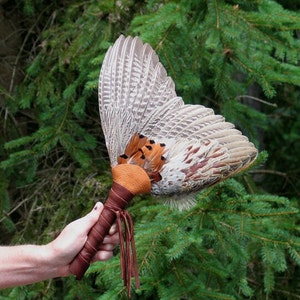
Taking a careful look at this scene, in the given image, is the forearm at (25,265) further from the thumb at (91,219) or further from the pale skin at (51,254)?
the thumb at (91,219)

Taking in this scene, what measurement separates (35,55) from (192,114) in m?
1.96

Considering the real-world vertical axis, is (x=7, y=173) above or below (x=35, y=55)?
below

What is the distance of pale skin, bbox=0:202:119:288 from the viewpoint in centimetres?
191

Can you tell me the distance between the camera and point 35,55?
3717mm

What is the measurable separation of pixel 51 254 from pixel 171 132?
501 mm

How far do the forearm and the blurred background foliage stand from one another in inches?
18.2

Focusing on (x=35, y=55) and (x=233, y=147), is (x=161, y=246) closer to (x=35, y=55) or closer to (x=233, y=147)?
(x=233, y=147)

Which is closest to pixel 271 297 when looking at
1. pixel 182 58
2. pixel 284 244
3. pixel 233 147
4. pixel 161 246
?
pixel 284 244

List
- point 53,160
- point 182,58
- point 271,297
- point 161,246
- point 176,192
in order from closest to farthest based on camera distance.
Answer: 1. point 176,192
2. point 161,246
3. point 182,58
4. point 271,297
5. point 53,160

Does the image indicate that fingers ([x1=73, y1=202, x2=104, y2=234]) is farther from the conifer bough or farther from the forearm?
the forearm

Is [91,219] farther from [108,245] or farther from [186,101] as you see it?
[186,101]

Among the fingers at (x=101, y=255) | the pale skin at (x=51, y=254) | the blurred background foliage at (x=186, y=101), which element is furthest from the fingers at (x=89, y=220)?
the blurred background foliage at (x=186, y=101)

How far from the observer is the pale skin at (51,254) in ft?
6.26

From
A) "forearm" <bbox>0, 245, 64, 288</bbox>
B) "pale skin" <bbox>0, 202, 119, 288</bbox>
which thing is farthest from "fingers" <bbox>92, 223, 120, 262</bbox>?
"forearm" <bbox>0, 245, 64, 288</bbox>
